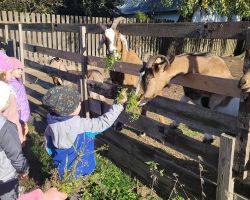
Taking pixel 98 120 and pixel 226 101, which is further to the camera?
pixel 226 101

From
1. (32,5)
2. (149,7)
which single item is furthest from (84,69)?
(149,7)

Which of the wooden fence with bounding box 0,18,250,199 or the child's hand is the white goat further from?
the child's hand

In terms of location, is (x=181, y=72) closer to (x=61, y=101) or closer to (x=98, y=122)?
(x=98, y=122)

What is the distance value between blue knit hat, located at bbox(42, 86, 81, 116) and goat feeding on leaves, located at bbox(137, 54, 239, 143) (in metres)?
1.20

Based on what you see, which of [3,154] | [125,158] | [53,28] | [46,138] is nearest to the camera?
[3,154]

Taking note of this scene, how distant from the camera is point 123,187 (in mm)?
4145

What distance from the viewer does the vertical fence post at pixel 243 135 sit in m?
2.99

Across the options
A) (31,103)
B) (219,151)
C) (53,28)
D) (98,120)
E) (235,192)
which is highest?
(53,28)

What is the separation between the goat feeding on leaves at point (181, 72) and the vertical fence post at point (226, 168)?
1028 mm

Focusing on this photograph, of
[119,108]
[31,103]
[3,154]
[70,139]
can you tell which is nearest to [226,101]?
[119,108]

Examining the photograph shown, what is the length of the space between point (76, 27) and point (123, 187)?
2978mm

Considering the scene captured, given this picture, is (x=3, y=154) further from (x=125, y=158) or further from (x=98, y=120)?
(x=125, y=158)

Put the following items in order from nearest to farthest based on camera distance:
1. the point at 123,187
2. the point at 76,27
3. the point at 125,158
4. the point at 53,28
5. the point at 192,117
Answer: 1. the point at 192,117
2. the point at 123,187
3. the point at 125,158
4. the point at 76,27
5. the point at 53,28

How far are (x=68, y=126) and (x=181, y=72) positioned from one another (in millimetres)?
1537
